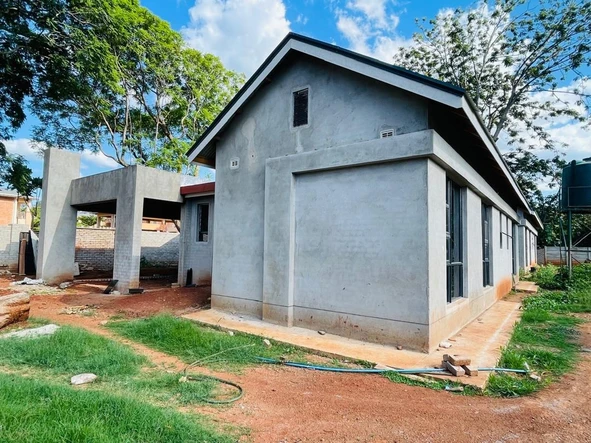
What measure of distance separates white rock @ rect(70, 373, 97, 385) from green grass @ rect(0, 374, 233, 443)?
0.63 metres

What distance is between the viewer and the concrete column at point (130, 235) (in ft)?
35.8

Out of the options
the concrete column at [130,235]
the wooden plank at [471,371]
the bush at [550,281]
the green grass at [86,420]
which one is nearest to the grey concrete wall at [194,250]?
the concrete column at [130,235]

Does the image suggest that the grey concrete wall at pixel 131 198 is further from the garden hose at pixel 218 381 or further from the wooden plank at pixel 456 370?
the wooden plank at pixel 456 370

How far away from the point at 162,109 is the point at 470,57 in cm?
1909

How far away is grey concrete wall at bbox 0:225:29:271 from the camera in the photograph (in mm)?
17375

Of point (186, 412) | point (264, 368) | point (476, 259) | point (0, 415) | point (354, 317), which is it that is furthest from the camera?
point (476, 259)

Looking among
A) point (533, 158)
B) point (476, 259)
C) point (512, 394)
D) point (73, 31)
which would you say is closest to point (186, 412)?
point (512, 394)

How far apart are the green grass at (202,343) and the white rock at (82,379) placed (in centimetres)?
127

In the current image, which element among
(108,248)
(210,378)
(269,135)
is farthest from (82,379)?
(108,248)

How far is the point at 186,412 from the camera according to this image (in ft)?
10.9

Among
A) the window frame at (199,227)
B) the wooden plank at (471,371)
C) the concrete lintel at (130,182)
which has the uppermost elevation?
the concrete lintel at (130,182)

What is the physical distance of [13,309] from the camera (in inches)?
260

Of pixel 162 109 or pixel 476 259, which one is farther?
pixel 162 109

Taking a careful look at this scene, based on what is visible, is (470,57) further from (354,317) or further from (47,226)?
(47,226)
